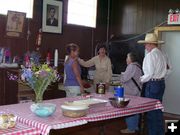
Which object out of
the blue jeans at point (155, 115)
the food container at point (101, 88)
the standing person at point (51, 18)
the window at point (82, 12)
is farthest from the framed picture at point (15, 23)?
the blue jeans at point (155, 115)

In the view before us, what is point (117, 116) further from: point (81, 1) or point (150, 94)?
point (81, 1)

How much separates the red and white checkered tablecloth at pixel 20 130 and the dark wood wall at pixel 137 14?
15.4 ft

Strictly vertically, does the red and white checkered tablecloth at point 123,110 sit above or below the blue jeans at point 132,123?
above

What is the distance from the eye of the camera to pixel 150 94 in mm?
4258

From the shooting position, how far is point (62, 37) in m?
6.04

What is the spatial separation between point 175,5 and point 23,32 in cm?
311

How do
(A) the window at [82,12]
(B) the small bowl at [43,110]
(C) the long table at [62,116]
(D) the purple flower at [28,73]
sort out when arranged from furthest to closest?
1. (A) the window at [82,12]
2. (D) the purple flower at [28,73]
3. (B) the small bowl at [43,110]
4. (C) the long table at [62,116]

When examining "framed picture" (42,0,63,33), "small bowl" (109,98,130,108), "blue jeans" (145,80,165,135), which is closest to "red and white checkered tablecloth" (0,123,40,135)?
"small bowl" (109,98,130,108)

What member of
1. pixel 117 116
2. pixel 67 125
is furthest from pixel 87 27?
pixel 67 125

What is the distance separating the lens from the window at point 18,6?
16.5 feet

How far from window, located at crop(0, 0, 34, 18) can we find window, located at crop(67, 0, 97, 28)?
98 cm

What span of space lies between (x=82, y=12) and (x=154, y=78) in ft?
9.68

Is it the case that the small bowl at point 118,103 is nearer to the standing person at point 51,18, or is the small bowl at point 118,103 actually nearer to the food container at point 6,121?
the food container at point 6,121

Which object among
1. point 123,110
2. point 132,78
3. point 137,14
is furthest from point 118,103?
point 137,14
